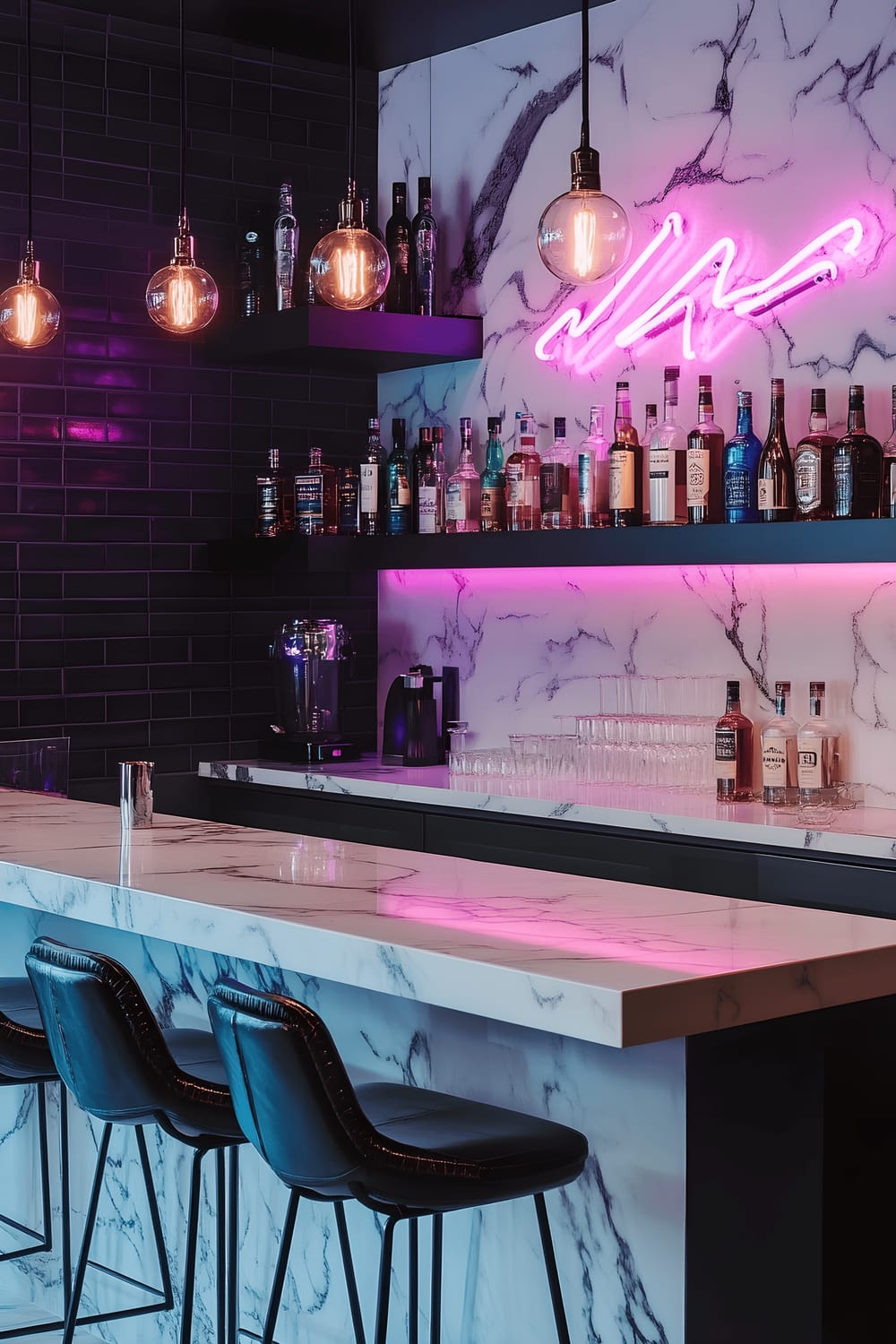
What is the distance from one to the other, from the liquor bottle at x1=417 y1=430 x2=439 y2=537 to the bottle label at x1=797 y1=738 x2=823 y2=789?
1.50 metres

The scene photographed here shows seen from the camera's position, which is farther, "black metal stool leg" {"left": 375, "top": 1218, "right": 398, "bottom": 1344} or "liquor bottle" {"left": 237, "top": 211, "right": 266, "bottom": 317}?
"liquor bottle" {"left": 237, "top": 211, "right": 266, "bottom": 317}

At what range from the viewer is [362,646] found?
571cm

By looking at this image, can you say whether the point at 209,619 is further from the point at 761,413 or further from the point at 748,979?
the point at 748,979

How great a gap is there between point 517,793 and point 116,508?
1628 mm

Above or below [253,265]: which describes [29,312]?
below

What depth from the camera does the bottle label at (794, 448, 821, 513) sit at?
3.98m

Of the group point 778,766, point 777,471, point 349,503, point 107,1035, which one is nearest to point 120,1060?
point 107,1035

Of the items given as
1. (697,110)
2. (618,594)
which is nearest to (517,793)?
(618,594)

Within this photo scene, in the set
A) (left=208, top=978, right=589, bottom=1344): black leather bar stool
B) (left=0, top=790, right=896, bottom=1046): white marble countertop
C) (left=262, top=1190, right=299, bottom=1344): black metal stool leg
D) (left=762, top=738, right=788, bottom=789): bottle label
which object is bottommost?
(left=262, top=1190, right=299, bottom=1344): black metal stool leg

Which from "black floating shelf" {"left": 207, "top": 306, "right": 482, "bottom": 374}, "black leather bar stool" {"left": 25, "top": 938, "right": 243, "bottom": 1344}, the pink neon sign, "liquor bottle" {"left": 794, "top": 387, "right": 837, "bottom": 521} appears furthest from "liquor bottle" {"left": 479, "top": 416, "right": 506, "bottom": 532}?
"black leather bar stool" {"left": 25, "top": 938, "right": 243, "bottom": 1344}

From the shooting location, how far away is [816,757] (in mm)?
4000

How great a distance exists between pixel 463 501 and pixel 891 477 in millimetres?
1560

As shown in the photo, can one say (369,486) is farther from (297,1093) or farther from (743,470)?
(297,1093)

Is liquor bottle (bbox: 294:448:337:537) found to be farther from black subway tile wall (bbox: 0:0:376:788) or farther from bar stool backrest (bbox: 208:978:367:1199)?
bar stool backrest (bbox: 208:978:367:1199)
